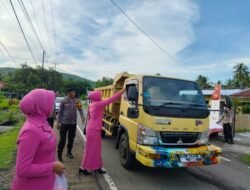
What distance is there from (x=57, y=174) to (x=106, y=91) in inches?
309

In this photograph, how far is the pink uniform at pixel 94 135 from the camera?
243 inches

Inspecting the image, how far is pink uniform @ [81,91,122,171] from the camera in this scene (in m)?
6.18

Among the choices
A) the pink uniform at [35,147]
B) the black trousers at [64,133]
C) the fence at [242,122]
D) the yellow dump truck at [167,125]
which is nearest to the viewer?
the pink uniform at [35,147]

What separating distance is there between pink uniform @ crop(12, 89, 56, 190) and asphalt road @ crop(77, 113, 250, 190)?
315 centimetres

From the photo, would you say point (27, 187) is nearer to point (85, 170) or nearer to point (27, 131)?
point (27, 131)

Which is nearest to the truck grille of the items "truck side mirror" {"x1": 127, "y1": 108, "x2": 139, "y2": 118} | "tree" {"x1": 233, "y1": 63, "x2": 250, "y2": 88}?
"truck side mirror" {"x1": 127, "y1": 108, "x2": 139, "y2": 118}

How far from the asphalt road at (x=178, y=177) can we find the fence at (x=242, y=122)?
33.1ft

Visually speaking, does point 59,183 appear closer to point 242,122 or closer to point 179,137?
point 179,137

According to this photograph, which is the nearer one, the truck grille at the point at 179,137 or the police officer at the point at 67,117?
the truck grille at the point at 179,137

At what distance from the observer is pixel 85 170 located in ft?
20.5

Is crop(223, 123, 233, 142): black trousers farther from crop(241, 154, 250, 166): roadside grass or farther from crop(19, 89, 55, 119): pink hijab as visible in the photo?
crop(19, 89, 55, 119): pink hijab

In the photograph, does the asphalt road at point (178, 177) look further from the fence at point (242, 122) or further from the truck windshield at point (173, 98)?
the fence at point (242, 122)

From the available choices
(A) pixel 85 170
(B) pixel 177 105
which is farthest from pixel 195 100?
(A) pixel 85 170

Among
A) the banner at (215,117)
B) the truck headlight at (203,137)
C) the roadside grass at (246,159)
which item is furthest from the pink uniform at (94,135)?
the banner at (215,117)
